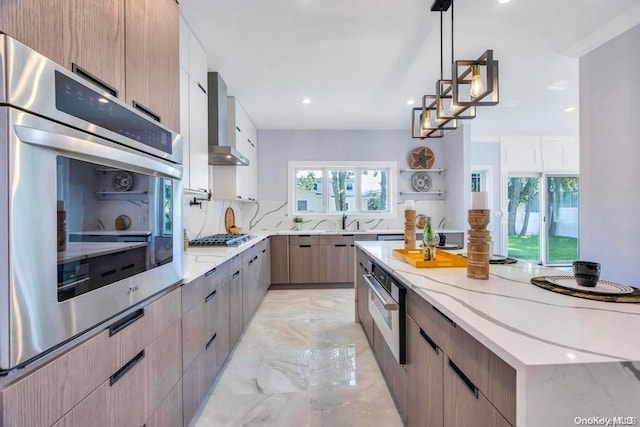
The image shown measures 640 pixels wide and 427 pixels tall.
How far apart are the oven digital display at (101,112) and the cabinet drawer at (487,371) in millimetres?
1265

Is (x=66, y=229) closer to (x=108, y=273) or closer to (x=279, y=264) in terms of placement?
(x=108, y=273)

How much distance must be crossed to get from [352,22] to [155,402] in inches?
101

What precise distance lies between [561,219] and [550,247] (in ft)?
1.95

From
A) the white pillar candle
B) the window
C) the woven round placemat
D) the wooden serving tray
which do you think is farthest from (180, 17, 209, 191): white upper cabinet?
the window

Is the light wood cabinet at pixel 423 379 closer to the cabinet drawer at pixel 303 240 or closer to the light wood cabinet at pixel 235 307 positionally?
the light wood cabinet at pixel 235 307

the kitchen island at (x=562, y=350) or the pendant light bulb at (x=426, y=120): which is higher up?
the pendant light bulb at (x=426, y=120)

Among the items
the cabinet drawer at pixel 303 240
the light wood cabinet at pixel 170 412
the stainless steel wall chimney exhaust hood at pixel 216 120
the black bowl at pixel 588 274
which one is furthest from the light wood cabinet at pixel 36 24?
the cabinet drawer at pixel 303 240

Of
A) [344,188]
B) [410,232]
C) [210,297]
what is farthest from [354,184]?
[210,297]

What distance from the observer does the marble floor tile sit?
69.4 inches

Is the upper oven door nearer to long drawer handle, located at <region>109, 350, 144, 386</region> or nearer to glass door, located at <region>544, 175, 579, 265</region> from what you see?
long drawer handle, located at <region>109, 350, 144, 386</region>

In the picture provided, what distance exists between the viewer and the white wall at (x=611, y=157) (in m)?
2.29

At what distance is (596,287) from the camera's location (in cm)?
116

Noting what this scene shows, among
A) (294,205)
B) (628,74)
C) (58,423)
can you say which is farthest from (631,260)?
(294,205)

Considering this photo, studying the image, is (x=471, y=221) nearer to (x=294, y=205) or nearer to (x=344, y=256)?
(x=344, y=256)
